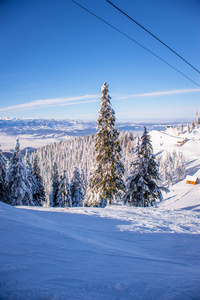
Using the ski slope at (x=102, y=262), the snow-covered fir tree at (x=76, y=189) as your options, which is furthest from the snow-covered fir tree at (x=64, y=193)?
the ski slope at (x=102, y=262)

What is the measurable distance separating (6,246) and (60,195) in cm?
2460

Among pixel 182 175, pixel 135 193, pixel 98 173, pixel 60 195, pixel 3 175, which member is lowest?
pixel 182 175

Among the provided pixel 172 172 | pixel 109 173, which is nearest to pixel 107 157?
pixel 109 173

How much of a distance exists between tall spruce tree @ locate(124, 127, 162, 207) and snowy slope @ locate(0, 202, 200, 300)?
9.56 meters

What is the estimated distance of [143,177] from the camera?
17.1 meters

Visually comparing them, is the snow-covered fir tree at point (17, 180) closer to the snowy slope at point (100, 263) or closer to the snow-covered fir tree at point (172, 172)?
the snowy slope at point (100, 263)

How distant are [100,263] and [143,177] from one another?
14.2 meters

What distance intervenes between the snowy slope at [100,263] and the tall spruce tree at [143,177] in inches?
376

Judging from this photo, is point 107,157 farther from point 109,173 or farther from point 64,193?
point 64,193

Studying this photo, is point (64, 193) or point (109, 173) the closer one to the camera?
point (109, 173)

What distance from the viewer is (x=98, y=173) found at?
15.7 m

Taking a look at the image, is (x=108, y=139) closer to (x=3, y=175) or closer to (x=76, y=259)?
(x=76, y=259)

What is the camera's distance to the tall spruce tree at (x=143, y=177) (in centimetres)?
1658

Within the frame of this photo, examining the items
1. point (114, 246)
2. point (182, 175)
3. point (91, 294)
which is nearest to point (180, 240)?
point (114, 246)
